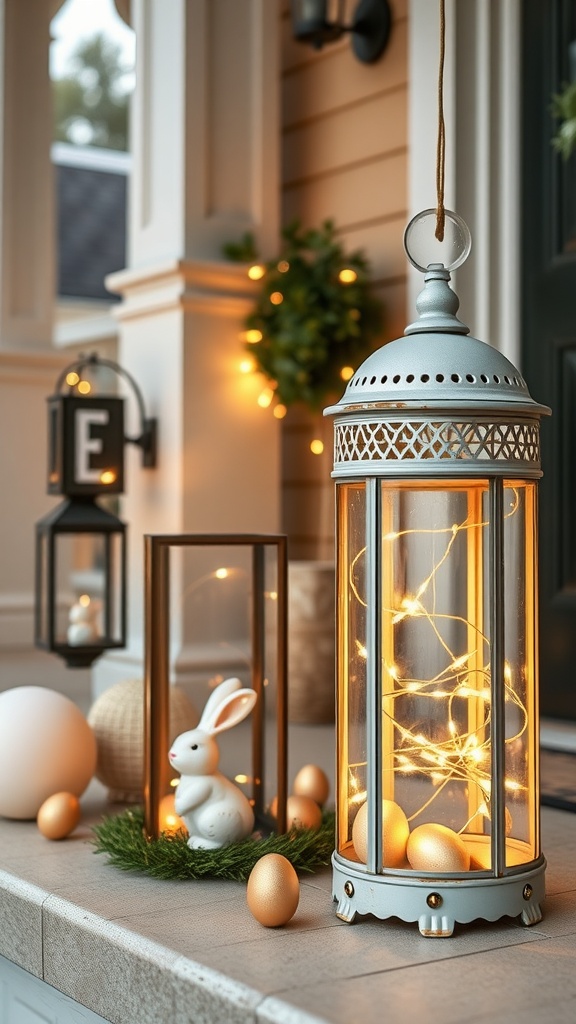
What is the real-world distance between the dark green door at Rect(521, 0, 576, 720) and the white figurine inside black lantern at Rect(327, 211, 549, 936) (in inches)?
58.7

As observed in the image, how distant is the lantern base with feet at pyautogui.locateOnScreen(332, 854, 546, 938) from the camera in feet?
5.36

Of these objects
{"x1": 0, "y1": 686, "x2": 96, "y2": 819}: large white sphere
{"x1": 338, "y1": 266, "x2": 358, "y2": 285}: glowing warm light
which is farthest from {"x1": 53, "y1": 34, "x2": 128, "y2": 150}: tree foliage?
{"x1": 0, "y1": 686, "x2": 96, "y2": 819}: large white sphere

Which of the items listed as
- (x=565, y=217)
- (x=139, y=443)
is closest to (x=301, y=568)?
(x=139, y=443)

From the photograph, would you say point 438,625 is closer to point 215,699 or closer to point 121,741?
point 215,699

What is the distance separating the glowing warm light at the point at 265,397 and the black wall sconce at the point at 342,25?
1.09 m

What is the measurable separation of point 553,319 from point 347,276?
78cm

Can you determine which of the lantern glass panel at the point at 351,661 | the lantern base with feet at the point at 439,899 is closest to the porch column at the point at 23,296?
the lantern glass panel at the point at 351,661

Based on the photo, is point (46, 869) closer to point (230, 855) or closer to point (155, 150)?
point (230, 855)

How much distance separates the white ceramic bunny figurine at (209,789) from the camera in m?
1.96

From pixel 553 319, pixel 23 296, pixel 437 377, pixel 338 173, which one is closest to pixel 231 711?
pixel 437 377

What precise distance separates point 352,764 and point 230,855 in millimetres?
316

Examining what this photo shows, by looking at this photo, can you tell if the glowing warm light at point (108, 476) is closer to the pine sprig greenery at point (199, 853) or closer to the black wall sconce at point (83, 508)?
the black wall sconce at point (83, 508)

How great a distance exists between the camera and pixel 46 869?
1.98 meters

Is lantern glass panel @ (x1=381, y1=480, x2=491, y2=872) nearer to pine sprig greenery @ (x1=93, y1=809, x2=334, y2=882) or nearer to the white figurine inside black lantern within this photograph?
the white figurine inside black lantern
